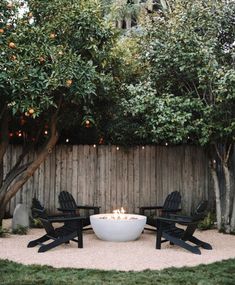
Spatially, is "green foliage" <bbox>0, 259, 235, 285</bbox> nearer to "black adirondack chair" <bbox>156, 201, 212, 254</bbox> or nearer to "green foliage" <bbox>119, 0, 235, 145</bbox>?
"black adirondack chair" <bbox>156, 201, 212, 254</bbox>

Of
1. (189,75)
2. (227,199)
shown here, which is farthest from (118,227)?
(189,75)

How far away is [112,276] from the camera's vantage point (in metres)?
5.16

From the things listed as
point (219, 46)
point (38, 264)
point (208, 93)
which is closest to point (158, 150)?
point (208, 93)

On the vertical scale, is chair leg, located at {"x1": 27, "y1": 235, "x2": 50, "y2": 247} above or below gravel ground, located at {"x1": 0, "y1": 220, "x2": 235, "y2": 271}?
above

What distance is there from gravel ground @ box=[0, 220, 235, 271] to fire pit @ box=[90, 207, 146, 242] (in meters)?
0.12

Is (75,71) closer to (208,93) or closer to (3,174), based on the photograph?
(208,93)

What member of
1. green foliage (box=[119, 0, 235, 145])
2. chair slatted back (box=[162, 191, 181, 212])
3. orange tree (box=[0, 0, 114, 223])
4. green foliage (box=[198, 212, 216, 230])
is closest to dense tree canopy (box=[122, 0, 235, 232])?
green foliage (box=[119, 0, 235, 145])

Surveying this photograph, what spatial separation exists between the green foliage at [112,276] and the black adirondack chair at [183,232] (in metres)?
1.16

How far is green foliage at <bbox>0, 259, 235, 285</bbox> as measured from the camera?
492cm

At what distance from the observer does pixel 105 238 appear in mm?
→ 7672

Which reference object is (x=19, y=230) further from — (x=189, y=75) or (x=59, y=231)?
(x=189, y=75)

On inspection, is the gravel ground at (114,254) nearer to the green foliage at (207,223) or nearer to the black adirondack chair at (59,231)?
the black adirondack chair at (59,231)

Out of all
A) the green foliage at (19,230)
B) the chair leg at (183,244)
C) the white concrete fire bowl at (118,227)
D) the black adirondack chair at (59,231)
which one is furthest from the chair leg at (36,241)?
the chair leg at (183,244)

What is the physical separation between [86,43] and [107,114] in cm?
226
